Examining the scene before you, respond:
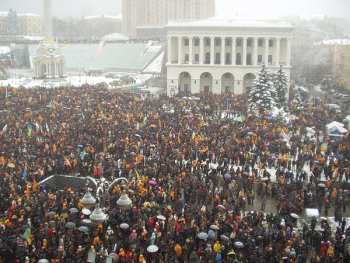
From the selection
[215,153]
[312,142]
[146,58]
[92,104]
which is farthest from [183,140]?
[146,58]

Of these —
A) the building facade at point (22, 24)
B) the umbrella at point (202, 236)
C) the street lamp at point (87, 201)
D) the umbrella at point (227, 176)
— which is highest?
the building facade at point (22, 24)

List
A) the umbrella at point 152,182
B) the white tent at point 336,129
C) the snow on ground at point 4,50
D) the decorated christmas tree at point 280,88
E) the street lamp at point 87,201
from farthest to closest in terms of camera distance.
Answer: the snow on ground at point 4,50 < the decorated christmas tree at point 280,88 < the white tent at point 336,129 < the umbrella at point 152,182 < the street lamp at point 87,201

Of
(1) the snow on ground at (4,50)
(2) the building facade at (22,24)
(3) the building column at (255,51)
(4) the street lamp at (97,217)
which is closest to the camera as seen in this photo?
(4) the street lamp at (97,217)

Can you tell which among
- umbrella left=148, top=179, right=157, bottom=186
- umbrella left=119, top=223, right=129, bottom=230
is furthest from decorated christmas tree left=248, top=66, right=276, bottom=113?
umbrella left=119, top=223, right=129, bottom=230

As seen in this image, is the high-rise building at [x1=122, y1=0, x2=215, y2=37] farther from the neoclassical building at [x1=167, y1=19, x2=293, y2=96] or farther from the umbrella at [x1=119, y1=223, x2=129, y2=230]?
the umbrella at [x1=119, y1=223, x2=129, y2=230]

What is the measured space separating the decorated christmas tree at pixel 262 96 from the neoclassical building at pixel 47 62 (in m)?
31.5

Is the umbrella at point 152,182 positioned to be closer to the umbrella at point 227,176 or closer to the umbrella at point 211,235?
the umbrella at point 227,176

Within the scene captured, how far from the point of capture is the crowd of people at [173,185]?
1516 centimetres

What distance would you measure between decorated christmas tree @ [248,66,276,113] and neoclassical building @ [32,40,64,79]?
31.5 metres

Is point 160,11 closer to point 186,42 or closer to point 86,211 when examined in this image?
point 186,42

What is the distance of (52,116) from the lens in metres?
32.9

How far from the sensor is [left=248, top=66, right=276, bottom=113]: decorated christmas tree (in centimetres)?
3972

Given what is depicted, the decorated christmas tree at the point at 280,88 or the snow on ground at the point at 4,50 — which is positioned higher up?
the snow on ground at the point at 4,50

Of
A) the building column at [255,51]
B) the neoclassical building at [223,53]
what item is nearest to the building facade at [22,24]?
the neoclassical building at [223,53]
